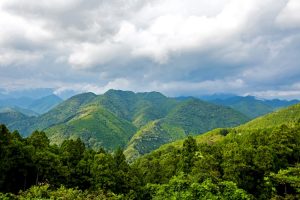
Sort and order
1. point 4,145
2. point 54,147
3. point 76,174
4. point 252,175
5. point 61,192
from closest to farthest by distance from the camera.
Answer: point 61,192 → point 4,145 → point 252,175 → point 76,174 → point 54,147

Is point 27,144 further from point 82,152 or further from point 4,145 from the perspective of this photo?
point 82,152

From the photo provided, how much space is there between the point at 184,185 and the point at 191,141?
5260cm

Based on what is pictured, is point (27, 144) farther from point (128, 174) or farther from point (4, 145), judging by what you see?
point (128, 174)

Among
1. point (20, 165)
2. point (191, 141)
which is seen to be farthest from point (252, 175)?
point (20, 165)

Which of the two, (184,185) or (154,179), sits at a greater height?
(184,185)

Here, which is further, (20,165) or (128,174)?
(128,174)

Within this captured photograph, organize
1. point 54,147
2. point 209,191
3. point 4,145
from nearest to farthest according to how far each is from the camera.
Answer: point 209,191, point 4,145, point 54,147

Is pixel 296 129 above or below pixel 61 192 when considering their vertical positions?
above

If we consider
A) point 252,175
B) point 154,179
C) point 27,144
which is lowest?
point 154,179

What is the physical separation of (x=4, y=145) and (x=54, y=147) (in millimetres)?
20681

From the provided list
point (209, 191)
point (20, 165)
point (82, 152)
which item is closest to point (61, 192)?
point (209, 191)

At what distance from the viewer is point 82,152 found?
9038 centimetres

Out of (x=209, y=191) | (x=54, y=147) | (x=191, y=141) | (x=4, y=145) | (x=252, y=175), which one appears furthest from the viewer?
(x=191, y=141)

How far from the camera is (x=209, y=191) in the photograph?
4772 cm
